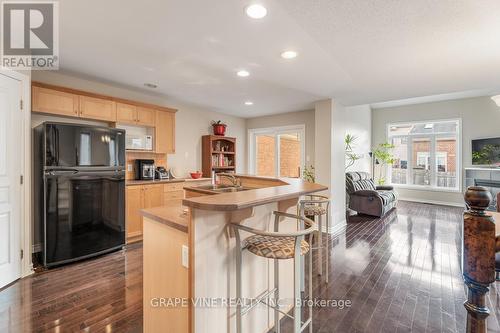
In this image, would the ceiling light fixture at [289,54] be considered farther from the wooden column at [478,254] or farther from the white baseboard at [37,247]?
the white baseboard at [37,247]

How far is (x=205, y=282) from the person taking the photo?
4.58 feet

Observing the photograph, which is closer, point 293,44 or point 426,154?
point 293,44

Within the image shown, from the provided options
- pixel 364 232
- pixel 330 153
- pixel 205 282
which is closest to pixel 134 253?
pixel 205 282

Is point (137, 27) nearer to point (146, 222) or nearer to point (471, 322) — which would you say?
point (146, 222)

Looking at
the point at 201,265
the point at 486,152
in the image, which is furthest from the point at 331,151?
the point at 486,152

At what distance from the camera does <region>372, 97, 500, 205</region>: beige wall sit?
250 inches

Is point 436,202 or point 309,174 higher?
point 309,174

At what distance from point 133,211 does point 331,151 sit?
11.8ft

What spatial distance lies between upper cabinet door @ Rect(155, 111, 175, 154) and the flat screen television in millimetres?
7726

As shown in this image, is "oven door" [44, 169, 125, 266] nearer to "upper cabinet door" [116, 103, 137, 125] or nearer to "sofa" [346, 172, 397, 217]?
"upper cabinet door" [116, 103, 137, 125]

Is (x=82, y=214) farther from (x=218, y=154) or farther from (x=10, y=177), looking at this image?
(x=218, y=154)

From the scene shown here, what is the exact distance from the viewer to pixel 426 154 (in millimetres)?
7539

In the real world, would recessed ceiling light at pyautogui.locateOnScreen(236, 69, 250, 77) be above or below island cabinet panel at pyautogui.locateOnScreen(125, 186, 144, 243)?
above

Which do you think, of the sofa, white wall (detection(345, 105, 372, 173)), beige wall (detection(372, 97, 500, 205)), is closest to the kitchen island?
the sofa
